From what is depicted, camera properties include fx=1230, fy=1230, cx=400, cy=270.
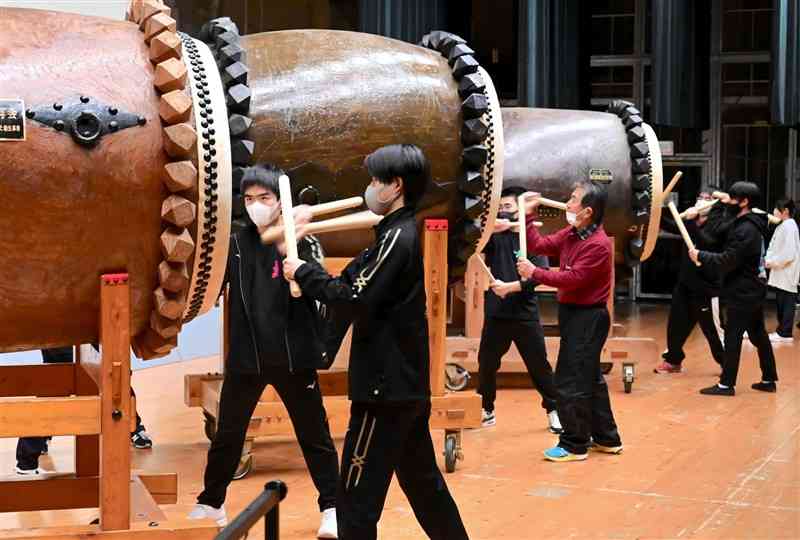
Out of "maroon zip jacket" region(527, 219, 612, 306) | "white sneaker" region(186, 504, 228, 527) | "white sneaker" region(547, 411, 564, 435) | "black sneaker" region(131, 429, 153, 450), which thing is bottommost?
"white sneaker" region(547, 411, 564, 435)

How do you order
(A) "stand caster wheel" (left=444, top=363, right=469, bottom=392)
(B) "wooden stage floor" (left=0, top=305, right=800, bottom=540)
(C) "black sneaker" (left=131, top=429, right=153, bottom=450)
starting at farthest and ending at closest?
(A) "stand caster wheel" (left=444, top=363, right=469, bottom=392)
(C) "black sneaker" (left=131, top=429, right=153, bottom=450)
(B) "wooden stage floor" (left=0, top=305, right=800, bottom=540)

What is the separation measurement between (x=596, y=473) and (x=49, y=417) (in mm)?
2496

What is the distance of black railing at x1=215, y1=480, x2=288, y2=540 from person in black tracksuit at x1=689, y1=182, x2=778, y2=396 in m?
5.18

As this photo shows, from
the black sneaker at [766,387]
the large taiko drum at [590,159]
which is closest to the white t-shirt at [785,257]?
the black sneaker at [766,387]

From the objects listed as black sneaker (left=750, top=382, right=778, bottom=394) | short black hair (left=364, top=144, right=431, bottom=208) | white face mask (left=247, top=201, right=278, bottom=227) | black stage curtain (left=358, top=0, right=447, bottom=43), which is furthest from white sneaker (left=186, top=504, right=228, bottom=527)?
black stage curtain (left=358, top=0, right=447, bottom=43)

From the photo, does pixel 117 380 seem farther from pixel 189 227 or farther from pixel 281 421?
pixel 281 421

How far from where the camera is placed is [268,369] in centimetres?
385

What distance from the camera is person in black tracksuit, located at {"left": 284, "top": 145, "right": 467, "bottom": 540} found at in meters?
3.02

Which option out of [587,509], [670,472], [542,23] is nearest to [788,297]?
[542,23]

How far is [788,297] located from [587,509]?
5.80m

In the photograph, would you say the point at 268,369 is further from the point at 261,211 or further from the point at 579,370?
the point at 579,370

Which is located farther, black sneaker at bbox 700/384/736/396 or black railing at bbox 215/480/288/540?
black sneaker at bbox 700/384/736/396

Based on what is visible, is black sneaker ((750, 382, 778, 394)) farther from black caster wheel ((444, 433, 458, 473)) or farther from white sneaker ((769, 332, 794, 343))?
black caster wheel ((444, 433, 458, 473))

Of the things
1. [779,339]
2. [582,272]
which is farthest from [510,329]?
[779,339]
